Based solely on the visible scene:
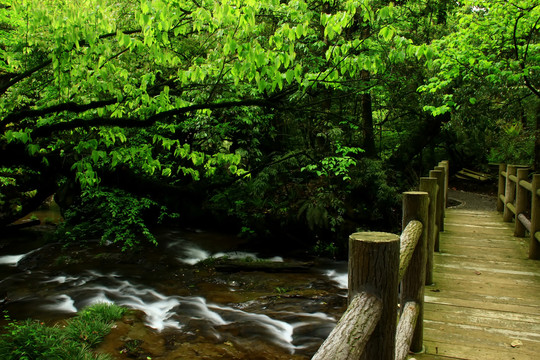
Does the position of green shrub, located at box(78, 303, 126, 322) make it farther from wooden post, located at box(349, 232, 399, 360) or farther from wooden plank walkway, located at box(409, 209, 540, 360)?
wooden post, located at box(349, 232, 399, 360)

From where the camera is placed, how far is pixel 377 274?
1.74 metres

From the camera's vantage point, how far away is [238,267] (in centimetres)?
1002

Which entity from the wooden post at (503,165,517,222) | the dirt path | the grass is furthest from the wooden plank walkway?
the dirt path

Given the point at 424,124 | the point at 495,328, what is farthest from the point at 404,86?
the point at 495,328

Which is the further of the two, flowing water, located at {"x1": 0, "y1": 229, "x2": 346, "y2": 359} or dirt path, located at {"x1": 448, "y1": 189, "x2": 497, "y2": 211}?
dirt path, located at {"x1": 448, "y1": 189, "x2": 497, "y2": 211}

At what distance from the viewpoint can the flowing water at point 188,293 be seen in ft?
21.5

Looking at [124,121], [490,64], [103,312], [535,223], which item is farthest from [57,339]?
[490,64]

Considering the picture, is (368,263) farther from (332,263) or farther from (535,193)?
(332,263)

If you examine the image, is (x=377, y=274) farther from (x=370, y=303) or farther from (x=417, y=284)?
(x=417, y=284)

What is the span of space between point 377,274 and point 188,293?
24.8 feet

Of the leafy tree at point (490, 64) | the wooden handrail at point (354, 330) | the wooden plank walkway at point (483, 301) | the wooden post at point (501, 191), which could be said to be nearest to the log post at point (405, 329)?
the wooden plank walkway at point (483, 301)

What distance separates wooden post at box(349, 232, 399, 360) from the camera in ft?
5.69

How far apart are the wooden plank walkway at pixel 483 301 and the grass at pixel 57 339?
4449mm

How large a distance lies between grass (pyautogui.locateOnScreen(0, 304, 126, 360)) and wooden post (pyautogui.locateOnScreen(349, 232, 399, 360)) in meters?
4.98
